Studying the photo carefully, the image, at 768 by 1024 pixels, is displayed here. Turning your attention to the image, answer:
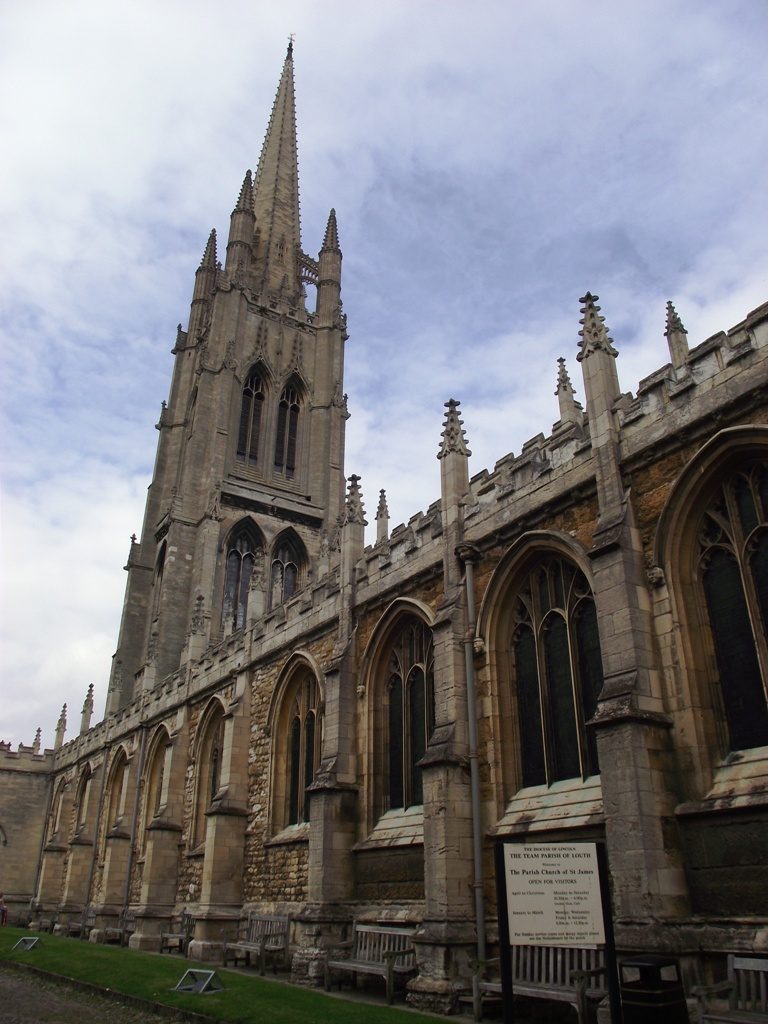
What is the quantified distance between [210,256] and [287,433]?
18657 mm

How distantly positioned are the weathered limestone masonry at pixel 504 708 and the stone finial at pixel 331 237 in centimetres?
3066

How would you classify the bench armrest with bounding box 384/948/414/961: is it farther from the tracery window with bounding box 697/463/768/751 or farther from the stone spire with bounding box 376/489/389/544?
the stone spire with bounding box 376/489/389/544

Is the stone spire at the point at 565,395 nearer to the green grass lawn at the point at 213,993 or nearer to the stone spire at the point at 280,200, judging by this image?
the green grass lawn at the point at 213,993

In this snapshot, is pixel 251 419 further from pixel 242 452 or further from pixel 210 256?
pixel 210 256

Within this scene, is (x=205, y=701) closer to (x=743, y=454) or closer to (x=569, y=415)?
(x=569, y=415)

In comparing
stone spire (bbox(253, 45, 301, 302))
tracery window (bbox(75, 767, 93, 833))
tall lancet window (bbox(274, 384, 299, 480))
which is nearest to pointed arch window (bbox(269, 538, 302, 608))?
tall lancet window (bbox(274, 384, 299, 480))

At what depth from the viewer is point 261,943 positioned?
1577cm

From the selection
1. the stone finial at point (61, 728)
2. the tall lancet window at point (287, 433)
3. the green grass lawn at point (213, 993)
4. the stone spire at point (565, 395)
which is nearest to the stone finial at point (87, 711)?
the stone finial at point (61, 728)

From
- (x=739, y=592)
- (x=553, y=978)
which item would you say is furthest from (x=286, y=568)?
(x=739, y=592)

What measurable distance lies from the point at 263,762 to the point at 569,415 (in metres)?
10.7

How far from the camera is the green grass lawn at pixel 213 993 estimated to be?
1038 centimetres

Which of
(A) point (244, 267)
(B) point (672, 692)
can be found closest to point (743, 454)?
(B) point (672, 692)

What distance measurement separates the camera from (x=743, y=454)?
10.6 m

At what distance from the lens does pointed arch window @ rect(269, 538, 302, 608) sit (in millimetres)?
39562
